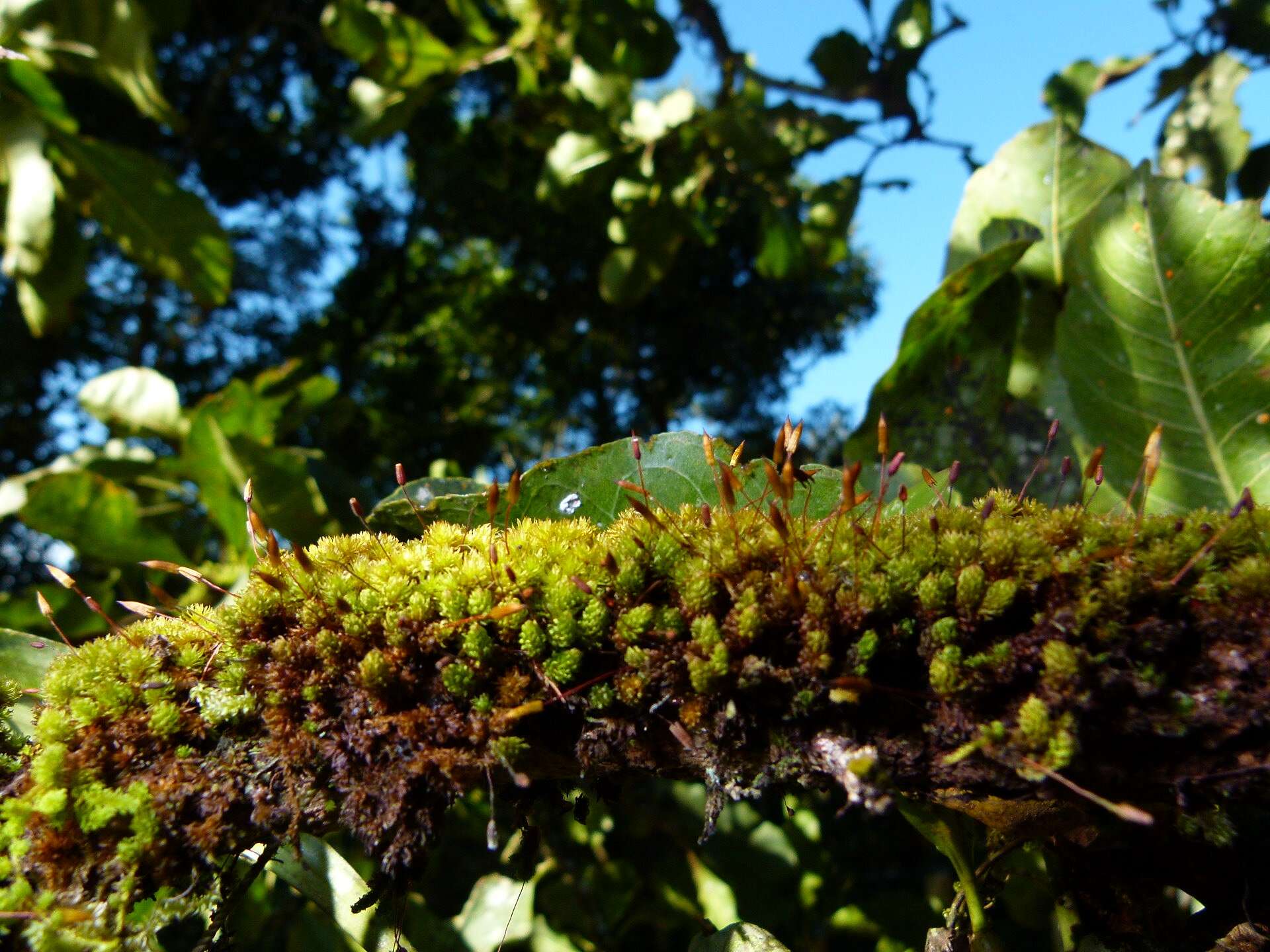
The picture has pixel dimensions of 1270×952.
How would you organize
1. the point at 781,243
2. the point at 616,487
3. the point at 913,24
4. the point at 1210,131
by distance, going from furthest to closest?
the point at 781,243 → the point at 913,24 → the point at 1210,131 → the point at 616,487

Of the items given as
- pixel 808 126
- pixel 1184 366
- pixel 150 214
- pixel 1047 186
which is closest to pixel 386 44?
pixel 150 214

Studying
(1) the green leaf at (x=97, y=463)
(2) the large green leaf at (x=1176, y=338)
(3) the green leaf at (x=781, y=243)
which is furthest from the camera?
(3) the green leaf at (x=781, y=243)

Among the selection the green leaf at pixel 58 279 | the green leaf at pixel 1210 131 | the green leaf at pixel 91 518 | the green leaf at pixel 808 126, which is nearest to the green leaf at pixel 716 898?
the green leaf at pixel 91 518

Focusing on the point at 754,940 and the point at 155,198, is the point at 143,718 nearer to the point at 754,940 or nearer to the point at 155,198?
the point at 754,940

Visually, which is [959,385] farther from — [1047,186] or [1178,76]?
[1178,76]

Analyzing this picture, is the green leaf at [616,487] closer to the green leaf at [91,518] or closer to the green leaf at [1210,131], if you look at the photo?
the green leaf at [91,518]

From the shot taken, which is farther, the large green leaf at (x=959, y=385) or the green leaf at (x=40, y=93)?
the green leaf at (x=40, y=93)
